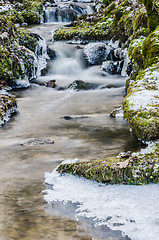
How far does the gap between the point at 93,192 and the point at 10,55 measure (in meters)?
10.5

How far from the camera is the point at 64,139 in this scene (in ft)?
20.6

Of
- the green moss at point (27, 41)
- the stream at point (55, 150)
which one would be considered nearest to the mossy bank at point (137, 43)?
the stream at point (55, 150)

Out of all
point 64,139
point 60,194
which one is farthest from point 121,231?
point 64,139

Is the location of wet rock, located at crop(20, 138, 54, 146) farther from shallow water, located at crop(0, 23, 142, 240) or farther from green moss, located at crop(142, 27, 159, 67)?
green moss, located at crop(142, 27, 159, 67)

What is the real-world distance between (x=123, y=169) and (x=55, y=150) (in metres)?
1.97

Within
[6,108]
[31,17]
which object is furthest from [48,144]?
[31,17]

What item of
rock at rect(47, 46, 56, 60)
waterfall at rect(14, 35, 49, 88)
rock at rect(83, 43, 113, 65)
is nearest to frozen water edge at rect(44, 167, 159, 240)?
waterfall at rect(14, 35, 49, 88)

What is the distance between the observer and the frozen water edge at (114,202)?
9.82ft

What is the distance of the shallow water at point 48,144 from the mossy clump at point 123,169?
0.66 m

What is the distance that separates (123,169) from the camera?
12.7ft

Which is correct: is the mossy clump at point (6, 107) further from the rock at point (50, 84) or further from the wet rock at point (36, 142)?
the rock at point (50, 84)

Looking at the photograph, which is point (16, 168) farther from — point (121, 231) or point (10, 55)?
point (10, 55)

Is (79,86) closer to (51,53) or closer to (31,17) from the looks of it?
(51,53)

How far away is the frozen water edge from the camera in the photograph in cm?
299
